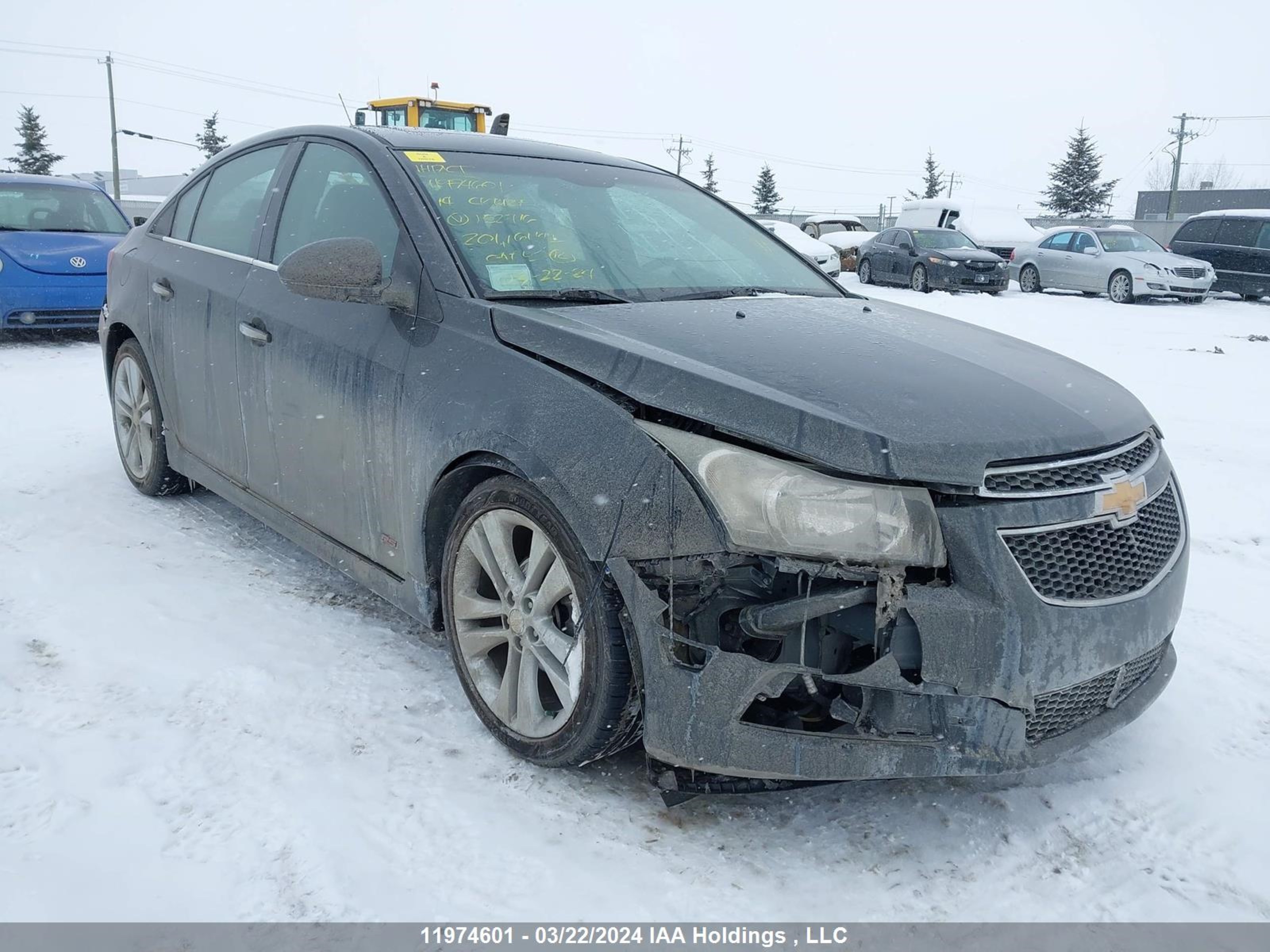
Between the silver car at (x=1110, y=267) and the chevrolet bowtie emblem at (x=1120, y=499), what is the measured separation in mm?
17408

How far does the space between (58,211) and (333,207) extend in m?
7.97

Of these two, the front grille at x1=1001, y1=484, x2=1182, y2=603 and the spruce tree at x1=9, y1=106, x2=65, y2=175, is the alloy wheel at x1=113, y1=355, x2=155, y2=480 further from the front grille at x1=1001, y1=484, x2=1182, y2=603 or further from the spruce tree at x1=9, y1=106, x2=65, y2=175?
the spruce tree at x1=9, y1=106, x2=65, y2=175

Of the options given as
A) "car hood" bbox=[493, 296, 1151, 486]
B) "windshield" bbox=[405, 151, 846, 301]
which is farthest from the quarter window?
"car hood" bbox=[493, 296, 1151, 486]

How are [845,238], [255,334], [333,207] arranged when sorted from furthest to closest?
1. [845,238]
2. [255,334]
3. [333,207]

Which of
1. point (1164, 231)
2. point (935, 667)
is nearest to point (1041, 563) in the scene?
point (935, 667)

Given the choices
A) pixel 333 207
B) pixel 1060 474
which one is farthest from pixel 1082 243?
pixel 1060 474

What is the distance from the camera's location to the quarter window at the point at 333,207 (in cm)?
304

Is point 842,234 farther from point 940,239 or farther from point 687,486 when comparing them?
point 687,486

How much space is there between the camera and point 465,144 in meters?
3.38

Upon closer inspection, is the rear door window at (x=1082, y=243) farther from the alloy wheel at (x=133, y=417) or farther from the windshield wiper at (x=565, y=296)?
the windshield wiper at (x=565, y=296)

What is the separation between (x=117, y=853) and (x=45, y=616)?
1.47 metres

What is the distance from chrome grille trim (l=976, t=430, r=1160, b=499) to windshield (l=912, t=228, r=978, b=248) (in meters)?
18.3

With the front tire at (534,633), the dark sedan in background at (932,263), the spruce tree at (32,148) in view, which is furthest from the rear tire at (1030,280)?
the spruce tree at (32,148)

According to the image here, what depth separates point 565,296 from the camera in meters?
2.80
